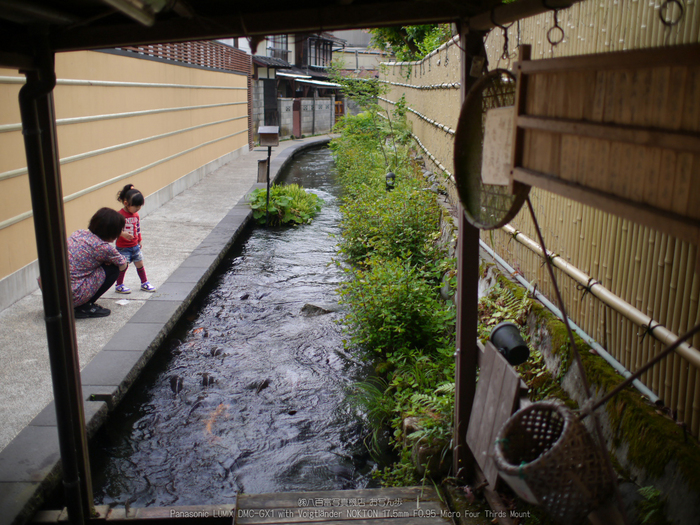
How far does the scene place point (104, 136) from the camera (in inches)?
330

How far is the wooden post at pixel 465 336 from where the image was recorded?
2.99 m

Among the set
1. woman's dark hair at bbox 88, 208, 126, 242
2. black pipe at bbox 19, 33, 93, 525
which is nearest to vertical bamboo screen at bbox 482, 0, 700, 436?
black pipe at bbox 19, 33, 93, 525

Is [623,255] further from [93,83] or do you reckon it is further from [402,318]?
[93,83]

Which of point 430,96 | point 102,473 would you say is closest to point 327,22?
point 102,473

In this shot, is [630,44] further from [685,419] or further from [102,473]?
[102,473]

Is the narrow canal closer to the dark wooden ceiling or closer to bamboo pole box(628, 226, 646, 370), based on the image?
bamboo pole box(628, 226, 646, 370)

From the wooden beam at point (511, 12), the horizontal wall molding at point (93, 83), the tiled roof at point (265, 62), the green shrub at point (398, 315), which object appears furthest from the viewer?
the tiled roof at point (265, 62)

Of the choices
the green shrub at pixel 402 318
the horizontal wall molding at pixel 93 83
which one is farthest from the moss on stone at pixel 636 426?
→ the horizontal wall molding at pixel 93 83

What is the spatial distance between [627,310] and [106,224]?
177 inches

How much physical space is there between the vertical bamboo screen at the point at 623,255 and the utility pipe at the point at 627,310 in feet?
0.10

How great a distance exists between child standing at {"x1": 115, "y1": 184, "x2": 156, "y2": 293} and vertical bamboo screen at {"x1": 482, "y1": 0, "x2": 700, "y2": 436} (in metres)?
4.15

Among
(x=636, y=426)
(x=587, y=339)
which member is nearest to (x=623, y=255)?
(x=587, y=339)

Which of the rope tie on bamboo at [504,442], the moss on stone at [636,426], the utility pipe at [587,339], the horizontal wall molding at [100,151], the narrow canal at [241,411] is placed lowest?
the narrow canal at [241,411]

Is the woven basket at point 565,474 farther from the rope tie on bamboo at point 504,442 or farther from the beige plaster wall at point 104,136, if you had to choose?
the beige plaster wall at point 104,136
